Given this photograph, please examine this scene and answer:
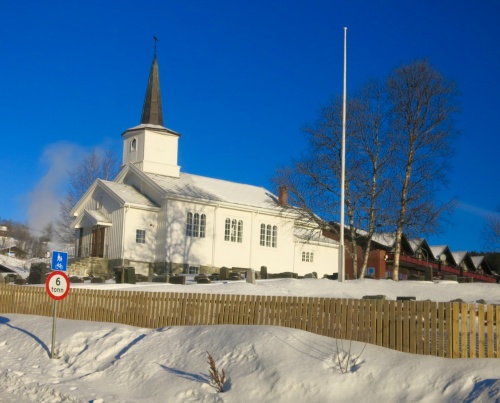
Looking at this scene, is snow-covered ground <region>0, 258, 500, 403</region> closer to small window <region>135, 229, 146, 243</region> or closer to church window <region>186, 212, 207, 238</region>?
small window <region>135, 229, 146, 243</region>

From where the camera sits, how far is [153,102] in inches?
1981

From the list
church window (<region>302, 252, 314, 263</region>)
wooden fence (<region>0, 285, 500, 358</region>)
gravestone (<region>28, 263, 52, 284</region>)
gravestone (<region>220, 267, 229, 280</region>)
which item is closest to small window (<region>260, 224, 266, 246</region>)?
church window (<region>302, 252, 314, 263</region>)

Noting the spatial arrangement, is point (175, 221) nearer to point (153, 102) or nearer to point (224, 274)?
point (224, 274)

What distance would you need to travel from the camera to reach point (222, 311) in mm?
16766

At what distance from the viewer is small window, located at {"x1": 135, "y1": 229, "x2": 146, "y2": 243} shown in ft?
140

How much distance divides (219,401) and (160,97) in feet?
134

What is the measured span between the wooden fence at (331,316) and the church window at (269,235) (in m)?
26.4

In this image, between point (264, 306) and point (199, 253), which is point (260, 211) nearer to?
point (199, 253)

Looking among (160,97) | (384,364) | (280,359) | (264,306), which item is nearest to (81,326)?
(264,306)

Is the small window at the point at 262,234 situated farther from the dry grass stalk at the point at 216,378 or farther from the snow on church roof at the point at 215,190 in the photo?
the dry grass stalk at the point at 216,378

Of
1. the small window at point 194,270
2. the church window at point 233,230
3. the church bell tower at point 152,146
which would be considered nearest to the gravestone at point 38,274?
the small window at point 194,270

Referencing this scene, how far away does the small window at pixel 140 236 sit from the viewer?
42719 mm

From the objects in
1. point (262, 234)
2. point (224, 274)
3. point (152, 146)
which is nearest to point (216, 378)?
point (224, 274)

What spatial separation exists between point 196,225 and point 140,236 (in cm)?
358
